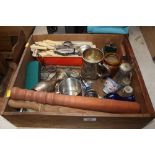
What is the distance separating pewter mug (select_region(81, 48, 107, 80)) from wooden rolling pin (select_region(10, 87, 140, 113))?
0.18m

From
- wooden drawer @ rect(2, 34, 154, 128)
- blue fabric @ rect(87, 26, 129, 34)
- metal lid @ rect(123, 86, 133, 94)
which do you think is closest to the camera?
wooden drawer @ rect(2, 34, 154, 128)

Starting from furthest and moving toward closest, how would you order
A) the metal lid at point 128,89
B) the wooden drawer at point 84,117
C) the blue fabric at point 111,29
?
the blue fabric at point 111,29 < the metal lid at point 128,89 < the wooden drawer at point 84,117

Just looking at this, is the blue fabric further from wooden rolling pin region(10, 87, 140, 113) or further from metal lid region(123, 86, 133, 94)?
wooden rolling pin region(10, 87, 140, 113)

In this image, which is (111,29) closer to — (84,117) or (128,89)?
(128,89)

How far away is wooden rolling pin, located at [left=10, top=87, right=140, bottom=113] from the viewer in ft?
2.10

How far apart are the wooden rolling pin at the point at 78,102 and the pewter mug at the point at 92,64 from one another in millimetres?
176

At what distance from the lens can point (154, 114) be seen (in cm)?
61

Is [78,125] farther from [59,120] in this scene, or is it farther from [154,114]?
[154,114]

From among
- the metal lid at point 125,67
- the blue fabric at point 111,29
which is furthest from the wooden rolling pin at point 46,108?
the blue fabric at point 111,29

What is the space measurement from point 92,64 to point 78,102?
0.19 m

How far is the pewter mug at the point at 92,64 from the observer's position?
2.52 feet

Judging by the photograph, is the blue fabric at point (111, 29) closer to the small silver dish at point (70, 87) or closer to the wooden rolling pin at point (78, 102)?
the small silver dish at point (70, 87)

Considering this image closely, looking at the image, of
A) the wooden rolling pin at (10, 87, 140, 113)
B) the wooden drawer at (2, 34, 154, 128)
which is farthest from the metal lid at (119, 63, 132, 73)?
the wooden rolling pin at (10, 87, 140, 113)

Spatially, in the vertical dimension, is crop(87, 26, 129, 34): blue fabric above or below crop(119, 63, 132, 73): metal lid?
above
